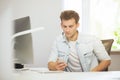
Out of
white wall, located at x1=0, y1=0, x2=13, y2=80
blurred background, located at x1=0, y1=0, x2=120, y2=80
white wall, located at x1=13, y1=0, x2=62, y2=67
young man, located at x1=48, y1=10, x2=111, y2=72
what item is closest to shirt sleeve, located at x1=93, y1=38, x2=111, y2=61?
young man, located at x1=48, y1=10, x2=111, y2=72

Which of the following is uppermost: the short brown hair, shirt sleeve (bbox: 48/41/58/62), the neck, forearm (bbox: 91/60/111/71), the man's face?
the short brown hair

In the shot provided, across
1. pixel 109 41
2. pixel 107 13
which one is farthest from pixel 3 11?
pixel 107 13

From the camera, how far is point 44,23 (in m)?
2.80

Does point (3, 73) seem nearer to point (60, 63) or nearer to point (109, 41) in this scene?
point (60, 63)

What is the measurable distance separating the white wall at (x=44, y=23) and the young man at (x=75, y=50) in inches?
35.6

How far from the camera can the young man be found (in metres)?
1.81

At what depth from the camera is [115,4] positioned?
2.80m

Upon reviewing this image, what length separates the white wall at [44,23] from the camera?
107 inches

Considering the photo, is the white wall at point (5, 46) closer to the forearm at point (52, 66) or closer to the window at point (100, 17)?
the forearm at point (52, 66)

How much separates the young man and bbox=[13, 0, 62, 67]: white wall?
0.90 metres

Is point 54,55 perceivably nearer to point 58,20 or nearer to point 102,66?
point 102,66

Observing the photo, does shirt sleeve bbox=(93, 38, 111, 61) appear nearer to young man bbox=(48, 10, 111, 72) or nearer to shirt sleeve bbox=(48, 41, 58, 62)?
young man bbox=(48, 10, 111, 72)

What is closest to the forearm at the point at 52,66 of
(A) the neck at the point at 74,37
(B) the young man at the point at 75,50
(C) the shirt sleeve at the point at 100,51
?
(B) the young man at the point at 75,50

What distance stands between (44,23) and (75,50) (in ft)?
3.52
